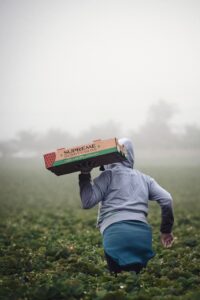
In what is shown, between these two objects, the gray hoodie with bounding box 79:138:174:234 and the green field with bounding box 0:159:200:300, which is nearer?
the green field with bounding box 0:159:200:300

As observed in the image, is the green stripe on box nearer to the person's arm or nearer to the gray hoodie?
the gray hoodie

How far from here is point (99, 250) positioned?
6316 millimetres

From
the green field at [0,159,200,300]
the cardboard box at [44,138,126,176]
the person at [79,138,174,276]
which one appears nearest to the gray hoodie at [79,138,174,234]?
the person at [79,138,174,276]

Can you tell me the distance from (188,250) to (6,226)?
5295 mm

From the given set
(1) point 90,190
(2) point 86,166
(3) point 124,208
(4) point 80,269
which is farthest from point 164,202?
(4) point 80,269

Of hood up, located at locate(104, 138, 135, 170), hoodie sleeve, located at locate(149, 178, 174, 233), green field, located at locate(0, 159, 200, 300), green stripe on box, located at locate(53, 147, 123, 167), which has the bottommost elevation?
green field, located at locate(0, 159, 200, 300)

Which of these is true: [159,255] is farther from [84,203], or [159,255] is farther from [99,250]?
[84,203]

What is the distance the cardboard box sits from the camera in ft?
13.3

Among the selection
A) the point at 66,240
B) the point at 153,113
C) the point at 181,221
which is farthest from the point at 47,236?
the point at 153,113

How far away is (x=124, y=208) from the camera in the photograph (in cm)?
434

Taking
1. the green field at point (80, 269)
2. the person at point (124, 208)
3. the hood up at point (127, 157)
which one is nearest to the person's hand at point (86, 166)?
the person at point (124, 208)

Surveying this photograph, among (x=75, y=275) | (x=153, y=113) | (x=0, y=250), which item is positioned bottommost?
(x=75, y=275)

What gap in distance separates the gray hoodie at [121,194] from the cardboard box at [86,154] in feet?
0.77

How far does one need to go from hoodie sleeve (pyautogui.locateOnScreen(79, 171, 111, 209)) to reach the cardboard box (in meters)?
0.22
